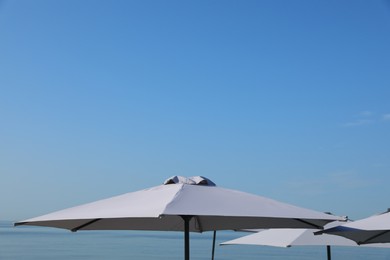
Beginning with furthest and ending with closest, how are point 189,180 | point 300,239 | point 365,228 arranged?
point 300,239 → point 365,228 → point 189,180

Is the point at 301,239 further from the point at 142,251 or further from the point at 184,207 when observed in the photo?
the point at 142,251

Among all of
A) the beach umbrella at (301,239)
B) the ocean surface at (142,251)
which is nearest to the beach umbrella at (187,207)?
the beach umbrella at (301,239)

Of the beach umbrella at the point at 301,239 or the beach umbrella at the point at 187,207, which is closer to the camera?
the beach umbrella at the point at 187,207

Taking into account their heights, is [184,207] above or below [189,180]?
below

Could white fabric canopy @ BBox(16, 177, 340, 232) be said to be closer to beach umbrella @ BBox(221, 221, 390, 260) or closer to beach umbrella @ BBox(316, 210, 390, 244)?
beach umbrella @ BBox(316, 210, 390, 244)

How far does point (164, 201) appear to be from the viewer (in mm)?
4562

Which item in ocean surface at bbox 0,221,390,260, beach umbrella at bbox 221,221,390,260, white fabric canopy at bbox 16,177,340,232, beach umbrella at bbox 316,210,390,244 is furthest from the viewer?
ocean surface at bbox 0,221,390,260

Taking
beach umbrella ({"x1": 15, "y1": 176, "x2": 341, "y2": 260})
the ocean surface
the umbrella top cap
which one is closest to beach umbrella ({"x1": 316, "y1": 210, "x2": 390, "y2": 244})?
beach umbrella ({"x1": 15, "y1": 176, "x2": 341, "y2": 260})

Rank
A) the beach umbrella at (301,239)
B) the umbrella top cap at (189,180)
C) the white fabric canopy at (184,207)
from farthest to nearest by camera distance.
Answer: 1. the beach umbrella at (301,239)
2. the umbrella top cap at (189,180)
3. the white fabric canopy at (184,207)

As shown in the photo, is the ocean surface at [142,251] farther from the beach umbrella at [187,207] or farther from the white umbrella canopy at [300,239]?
the beach umbrella at [187,207]

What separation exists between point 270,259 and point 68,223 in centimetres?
2695

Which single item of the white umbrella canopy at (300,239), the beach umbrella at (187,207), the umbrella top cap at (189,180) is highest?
the umbrella top cap at (189,180)

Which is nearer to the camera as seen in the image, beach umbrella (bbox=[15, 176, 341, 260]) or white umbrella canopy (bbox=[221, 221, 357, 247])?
beach umbrella (bbox=[15, 176, 341, 260])

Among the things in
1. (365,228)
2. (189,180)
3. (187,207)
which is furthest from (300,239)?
(187,207)
